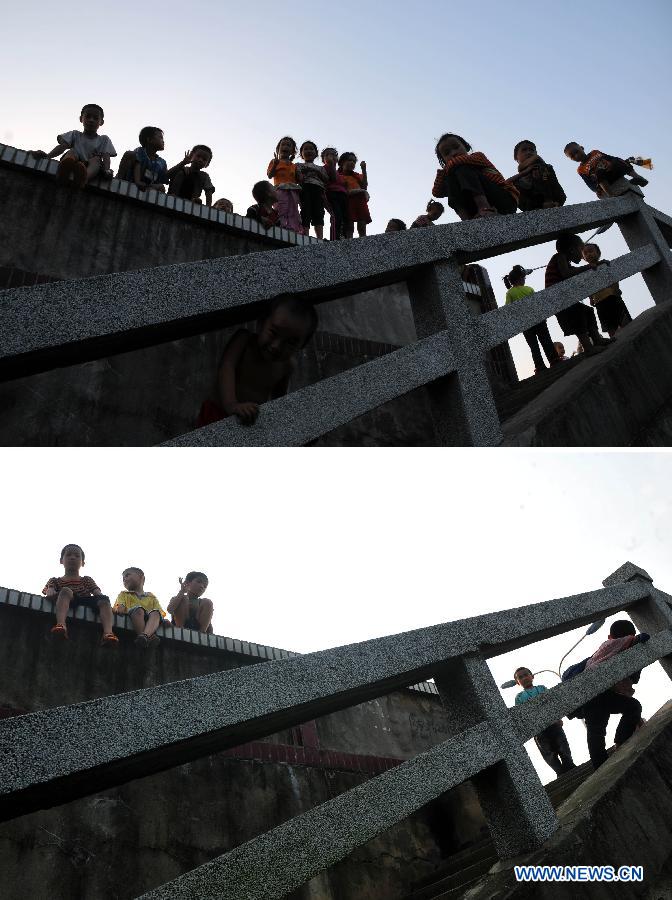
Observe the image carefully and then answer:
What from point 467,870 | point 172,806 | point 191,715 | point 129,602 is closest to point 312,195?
point 129,602

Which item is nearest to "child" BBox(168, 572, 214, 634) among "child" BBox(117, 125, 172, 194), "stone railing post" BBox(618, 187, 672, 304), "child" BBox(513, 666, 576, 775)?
"child" BBox(513, 666, 576, 775)

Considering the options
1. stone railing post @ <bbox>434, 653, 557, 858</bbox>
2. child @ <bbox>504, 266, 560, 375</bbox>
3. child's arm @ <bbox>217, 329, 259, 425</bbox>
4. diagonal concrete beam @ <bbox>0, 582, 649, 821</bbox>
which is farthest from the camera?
child @ <bbox>504, 266, 560, 375</bbox>

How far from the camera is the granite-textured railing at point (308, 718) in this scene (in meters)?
1.48

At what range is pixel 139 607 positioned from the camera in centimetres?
462

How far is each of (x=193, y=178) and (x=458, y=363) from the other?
183 inches

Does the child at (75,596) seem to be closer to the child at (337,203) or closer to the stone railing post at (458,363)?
the stone railing post at (458,363)

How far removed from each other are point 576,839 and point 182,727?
1.42m

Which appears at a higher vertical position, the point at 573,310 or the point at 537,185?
the point at 537,185

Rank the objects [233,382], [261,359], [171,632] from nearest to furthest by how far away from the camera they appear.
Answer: [233,382] → [261,359] → [171,632]

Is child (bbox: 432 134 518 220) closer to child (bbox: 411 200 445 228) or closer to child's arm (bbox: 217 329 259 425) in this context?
child (bbox: 411 200 445 228)

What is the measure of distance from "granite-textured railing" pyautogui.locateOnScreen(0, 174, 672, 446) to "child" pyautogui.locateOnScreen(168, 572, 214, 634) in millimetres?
3474

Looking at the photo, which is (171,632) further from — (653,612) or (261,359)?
(653,612)

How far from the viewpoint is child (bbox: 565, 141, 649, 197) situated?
22.3 feet

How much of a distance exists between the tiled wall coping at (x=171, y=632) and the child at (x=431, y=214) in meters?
4.86
